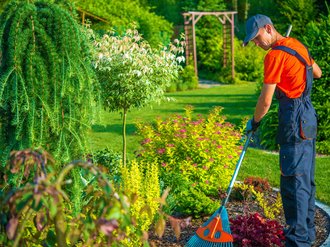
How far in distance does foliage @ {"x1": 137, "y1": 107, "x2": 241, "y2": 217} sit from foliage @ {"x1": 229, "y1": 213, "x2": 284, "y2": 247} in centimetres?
83

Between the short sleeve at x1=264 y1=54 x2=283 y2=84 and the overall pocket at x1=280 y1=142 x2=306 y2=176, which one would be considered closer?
the short sleeve at x1=264 y1=54 x2=283 y2=84

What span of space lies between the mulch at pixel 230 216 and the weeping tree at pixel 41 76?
49.5 inches

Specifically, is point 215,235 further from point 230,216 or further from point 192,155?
point 192,155

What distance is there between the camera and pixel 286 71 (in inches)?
195

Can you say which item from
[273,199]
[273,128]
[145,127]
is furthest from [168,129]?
[273,128]

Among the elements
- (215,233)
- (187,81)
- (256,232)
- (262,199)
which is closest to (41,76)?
(215,233)

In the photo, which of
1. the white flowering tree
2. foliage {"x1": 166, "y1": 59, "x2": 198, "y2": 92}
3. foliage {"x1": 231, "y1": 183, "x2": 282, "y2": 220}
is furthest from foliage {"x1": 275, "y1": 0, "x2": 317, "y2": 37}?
foliage {"x1": 231, "y1": 183, "x2": 282, "y2": 220}

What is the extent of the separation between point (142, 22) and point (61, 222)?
77.7 feet

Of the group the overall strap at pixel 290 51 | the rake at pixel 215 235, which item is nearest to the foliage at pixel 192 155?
the rake at pixel 215 235

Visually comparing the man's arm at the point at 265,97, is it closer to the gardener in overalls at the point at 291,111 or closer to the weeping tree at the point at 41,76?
the gardener in overalls at the point at 291,111

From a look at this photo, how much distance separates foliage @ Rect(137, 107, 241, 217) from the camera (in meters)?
6.45

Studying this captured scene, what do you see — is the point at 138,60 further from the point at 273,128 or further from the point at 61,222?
the point at 61,222

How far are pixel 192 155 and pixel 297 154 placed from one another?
1.86m

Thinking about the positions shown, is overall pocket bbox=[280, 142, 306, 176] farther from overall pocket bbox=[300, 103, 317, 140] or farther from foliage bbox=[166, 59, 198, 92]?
foliage bbox=[166, 59, 198, 92]
